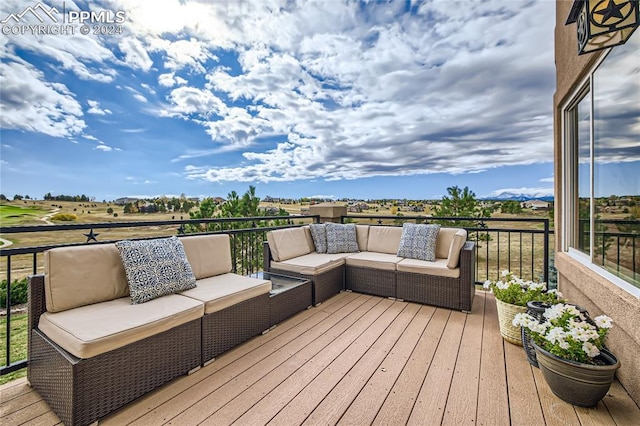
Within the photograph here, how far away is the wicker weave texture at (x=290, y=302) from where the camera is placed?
108 inches

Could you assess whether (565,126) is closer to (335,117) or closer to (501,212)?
(501,212)

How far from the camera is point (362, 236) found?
14.6ft

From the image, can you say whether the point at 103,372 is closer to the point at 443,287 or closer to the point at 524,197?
the point at 443,287

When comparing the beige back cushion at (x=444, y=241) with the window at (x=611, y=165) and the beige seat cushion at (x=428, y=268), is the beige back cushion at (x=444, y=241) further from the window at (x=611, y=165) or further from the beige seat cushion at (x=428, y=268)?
the window at (x=611, y=165)

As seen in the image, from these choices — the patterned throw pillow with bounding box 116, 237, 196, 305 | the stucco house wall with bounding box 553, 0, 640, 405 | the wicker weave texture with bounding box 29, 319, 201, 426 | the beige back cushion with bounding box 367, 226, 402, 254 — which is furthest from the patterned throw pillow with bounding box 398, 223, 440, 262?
the wicker weave texture with bounding box 29, 319, 201, 426

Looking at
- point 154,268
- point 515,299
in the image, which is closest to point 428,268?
point 515,299

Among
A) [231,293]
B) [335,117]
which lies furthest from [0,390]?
[335,117]

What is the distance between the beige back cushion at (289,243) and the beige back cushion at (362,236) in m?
0.80

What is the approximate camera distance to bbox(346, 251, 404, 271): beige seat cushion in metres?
3.61

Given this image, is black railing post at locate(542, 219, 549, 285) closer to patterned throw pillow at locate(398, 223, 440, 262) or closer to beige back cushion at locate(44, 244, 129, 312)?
patterned throw pillow at locate(398, 223, 440, 262)

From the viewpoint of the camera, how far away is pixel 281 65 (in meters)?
5.27

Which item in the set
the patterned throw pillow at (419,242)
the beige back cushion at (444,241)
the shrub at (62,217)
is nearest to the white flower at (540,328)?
the patterned throw pillow at (419,242)

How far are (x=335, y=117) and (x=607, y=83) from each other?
4.76 meters

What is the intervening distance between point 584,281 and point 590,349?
1049mm
